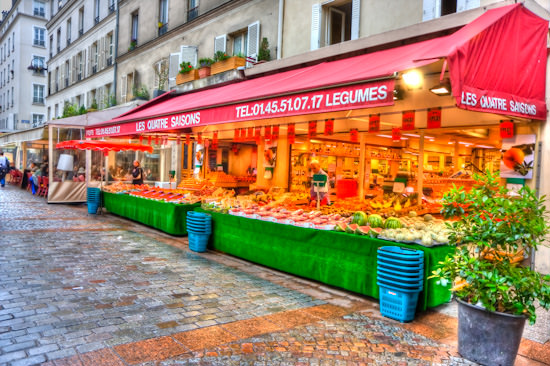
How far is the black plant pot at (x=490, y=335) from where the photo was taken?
3.65 m

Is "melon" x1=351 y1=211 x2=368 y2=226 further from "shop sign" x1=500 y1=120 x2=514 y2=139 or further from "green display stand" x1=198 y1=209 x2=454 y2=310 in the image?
"shop sign" x1=500 y1=120 x2=514 y2=139

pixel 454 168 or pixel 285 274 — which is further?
pixel 454 168

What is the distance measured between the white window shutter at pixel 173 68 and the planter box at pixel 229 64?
13.0 ft

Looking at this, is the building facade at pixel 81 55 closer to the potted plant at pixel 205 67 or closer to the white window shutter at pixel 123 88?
the white window shutter at pixel 123 88

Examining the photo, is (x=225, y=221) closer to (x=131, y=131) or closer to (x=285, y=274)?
(x=285, y=274)

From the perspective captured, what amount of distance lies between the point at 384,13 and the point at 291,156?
635 centimetres

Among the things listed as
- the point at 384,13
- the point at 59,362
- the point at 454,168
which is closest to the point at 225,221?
the point at 59,362

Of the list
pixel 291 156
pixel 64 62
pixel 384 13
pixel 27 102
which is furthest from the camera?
pixel 27 102

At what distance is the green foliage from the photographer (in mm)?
12742

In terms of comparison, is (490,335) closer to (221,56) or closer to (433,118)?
(433,118)

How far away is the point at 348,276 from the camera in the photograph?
19.4ft

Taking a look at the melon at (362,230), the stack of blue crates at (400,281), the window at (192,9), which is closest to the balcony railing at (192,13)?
the window at (192,9)

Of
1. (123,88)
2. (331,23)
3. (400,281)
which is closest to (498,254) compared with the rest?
(400,281)

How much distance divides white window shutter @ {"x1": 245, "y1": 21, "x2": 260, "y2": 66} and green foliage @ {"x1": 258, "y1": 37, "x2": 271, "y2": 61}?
0.37 metres
